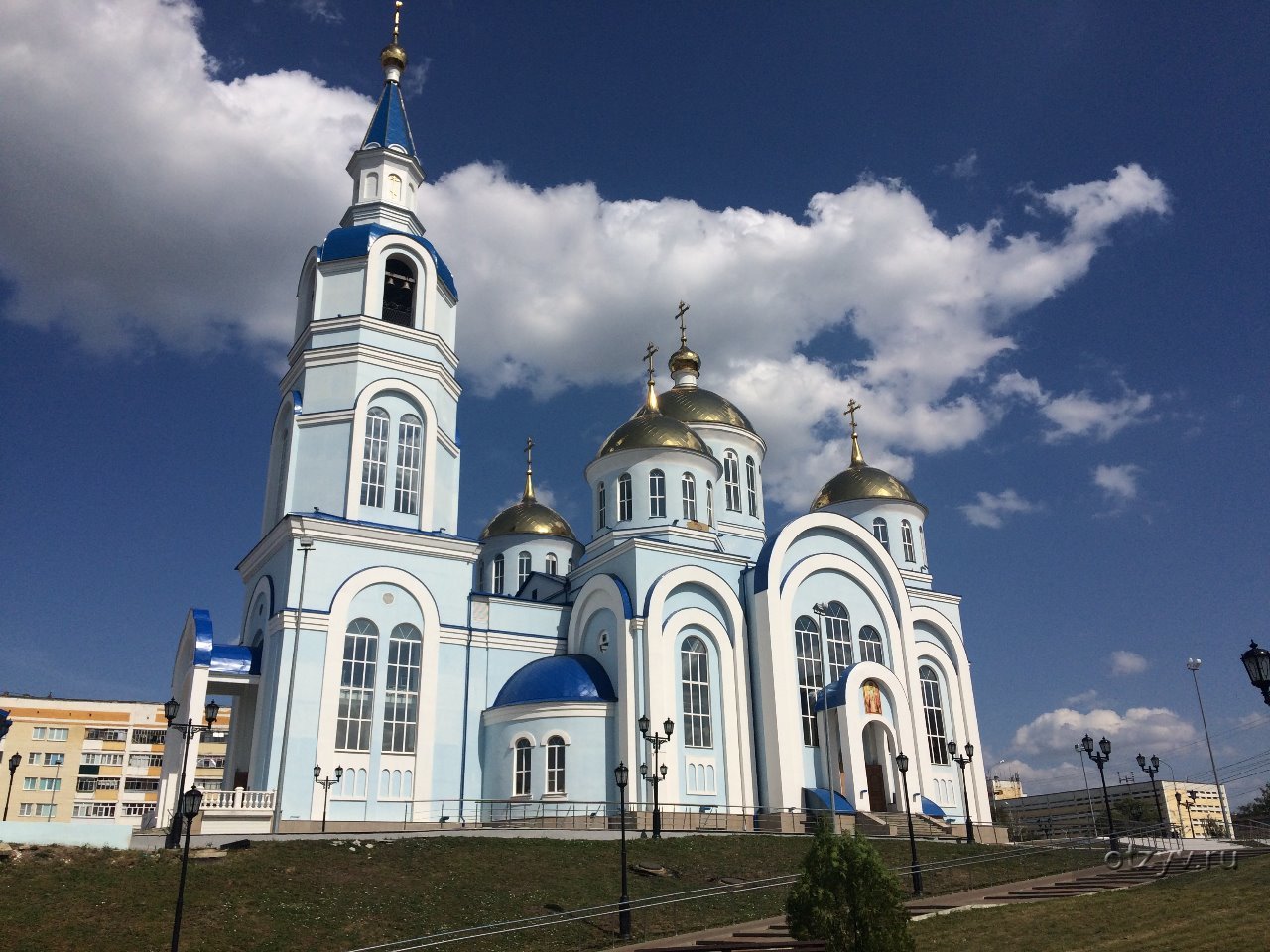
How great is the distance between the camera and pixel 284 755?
73.9 feet

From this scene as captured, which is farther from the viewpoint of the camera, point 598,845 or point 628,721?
point 628,721

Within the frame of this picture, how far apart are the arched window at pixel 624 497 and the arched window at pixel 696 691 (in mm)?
5580

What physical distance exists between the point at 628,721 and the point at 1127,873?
11.8m

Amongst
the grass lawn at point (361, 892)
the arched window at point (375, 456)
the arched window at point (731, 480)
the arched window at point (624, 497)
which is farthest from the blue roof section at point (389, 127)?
the grass lawn at point (361, 892)

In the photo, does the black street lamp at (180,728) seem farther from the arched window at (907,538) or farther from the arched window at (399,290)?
the arched window at (907,538)

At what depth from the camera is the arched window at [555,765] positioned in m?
25.6

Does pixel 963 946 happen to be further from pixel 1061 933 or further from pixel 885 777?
pixel 885 777

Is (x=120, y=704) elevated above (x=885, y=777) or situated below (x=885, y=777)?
above

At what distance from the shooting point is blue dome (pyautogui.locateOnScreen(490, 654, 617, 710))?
26344 mm

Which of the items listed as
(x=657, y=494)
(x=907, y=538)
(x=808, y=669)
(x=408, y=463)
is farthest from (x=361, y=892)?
(x=907, y=538)

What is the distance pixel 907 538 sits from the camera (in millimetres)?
38031

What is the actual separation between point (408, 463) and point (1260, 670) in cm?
2155

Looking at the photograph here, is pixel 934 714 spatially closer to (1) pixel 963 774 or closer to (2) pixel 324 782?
(1) pixel 963 774

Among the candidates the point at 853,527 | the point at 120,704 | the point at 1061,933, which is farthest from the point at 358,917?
the point at 120,704
